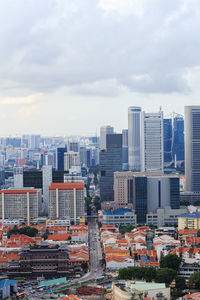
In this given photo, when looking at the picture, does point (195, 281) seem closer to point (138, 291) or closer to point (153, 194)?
point (138, 291)

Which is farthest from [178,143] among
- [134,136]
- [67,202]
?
[67,202]

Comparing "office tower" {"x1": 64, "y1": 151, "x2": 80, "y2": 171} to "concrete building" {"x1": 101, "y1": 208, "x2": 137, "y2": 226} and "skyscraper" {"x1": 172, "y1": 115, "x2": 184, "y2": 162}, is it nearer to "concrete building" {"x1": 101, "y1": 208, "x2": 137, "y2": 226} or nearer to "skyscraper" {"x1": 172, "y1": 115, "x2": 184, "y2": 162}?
"skyscraper" {"x1": 172, "y1": 115, "x2": 184, "y2": 162}

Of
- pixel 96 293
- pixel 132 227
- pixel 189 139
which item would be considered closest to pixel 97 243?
pixel 132 227

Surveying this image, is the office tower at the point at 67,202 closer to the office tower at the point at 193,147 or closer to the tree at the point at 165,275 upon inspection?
the office tower at the point at 193,147

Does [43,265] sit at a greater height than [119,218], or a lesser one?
lesser

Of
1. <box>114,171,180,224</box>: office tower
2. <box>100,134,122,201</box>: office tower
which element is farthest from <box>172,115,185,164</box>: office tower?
<box>114,171,180,224</box>: office tower

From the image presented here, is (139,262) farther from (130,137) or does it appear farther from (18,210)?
(130,137)
